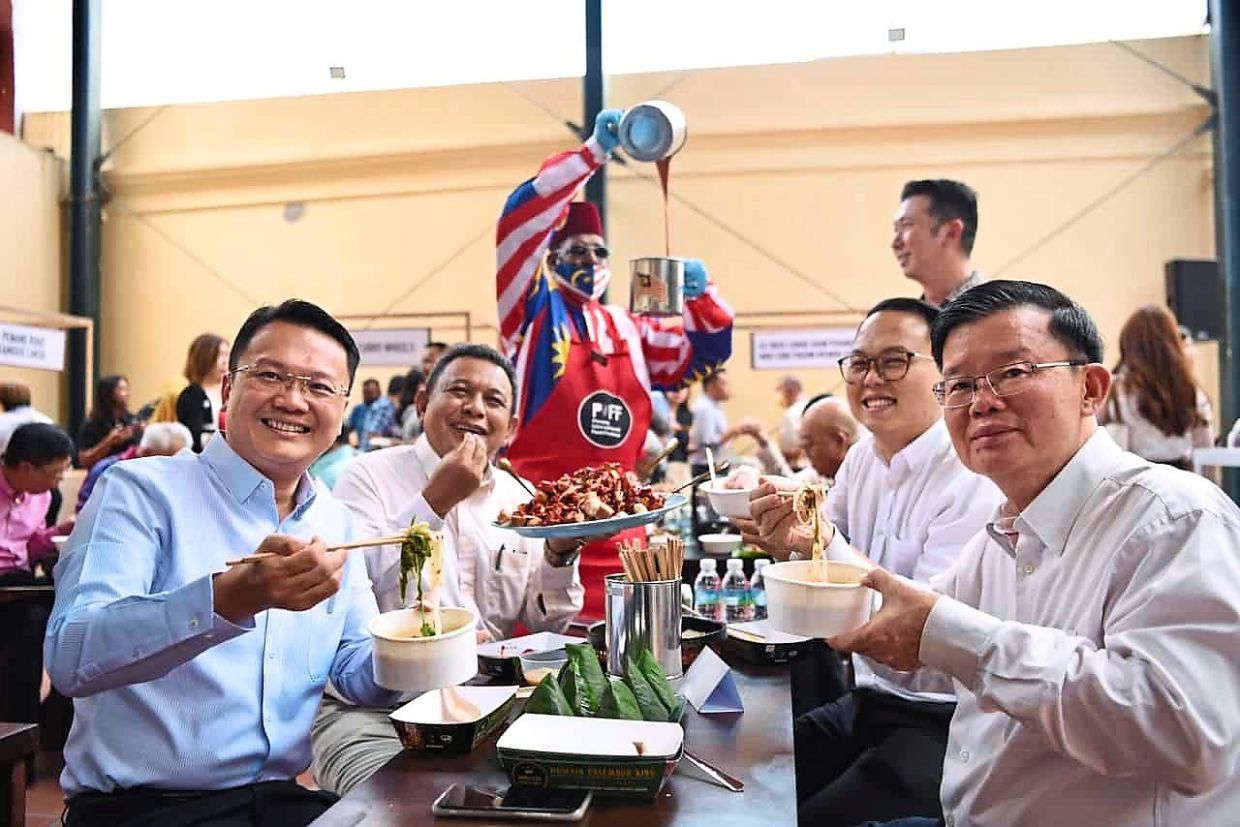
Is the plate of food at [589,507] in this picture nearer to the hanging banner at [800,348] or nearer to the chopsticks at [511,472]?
the chopsticks at [511,472]

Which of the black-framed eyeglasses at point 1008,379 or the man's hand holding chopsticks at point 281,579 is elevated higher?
the black-framed eyeglasses at point 1008,379

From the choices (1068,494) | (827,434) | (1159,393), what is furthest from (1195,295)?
(1068,494)

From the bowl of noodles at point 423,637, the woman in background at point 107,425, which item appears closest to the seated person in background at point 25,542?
the woman in background at point 107,425

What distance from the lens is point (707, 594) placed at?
2.78 m

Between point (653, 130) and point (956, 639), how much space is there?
227 cm

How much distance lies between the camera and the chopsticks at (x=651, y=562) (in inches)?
72.2

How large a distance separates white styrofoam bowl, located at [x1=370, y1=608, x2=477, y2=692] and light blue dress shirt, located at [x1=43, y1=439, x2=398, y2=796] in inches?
10.2

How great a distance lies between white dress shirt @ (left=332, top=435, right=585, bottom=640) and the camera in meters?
2.57

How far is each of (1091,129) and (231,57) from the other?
9521mm

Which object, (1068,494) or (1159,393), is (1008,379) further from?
(1159,393)

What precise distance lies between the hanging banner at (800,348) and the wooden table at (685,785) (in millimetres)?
7339

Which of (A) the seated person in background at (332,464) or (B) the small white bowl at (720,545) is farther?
(A) the seated person in background at (332,464)

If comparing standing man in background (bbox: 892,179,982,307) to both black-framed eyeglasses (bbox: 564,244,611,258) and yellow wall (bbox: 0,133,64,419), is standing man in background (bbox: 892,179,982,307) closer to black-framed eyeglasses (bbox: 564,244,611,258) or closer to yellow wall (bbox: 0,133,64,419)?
black-framed eyeglasses (bbox: 564,244,611,258)

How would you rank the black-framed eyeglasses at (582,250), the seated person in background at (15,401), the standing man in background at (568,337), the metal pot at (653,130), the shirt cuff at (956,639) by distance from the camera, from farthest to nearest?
the seated person in background at (15,401) < the black-framed eyeglasses at (582,250) < the standing man in background at (568,337) < the metal pot at (653,130) < the shirt cuff at (956,639)
